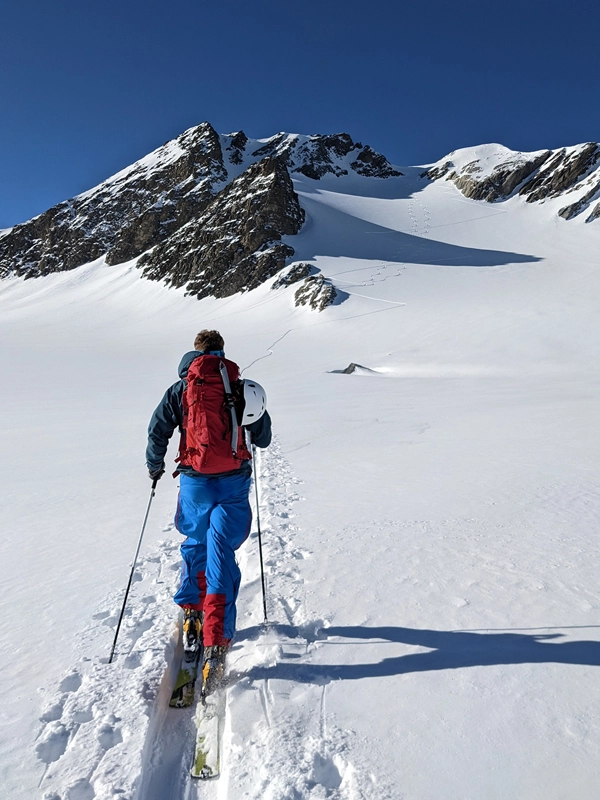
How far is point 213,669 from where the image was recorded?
8.46 ft

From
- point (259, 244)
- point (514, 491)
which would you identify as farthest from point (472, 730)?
point (259, 244)

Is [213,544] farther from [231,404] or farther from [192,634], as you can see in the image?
[231,404]

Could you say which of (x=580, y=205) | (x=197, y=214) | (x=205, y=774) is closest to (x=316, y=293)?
(x=205, y=774)

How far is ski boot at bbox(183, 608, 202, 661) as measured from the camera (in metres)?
2.77

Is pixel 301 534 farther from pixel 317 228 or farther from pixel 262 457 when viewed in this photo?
pixel 317 228

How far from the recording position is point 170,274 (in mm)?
58781

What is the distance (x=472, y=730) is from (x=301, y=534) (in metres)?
2.49

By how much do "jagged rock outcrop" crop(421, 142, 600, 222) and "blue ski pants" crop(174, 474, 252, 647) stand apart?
199ft

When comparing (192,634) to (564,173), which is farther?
(564,173)

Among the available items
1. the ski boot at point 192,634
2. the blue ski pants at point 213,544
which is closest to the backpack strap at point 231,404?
the blue ski pants at point 213,544

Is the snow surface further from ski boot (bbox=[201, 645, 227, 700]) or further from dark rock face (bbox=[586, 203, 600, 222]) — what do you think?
dark rock face (bbox=[586, 203, 600, 222])

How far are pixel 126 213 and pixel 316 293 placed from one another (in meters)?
62.8

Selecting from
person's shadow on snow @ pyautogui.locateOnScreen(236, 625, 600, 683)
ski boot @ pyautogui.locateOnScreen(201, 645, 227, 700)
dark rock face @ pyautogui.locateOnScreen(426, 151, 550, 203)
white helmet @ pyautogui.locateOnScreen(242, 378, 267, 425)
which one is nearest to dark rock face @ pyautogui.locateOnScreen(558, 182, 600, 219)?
dark rock face @ pyautogui.locateOnScreen(426, 151, 550, 203)

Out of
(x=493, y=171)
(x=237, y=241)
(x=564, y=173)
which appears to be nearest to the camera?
(x=237, y=241)
